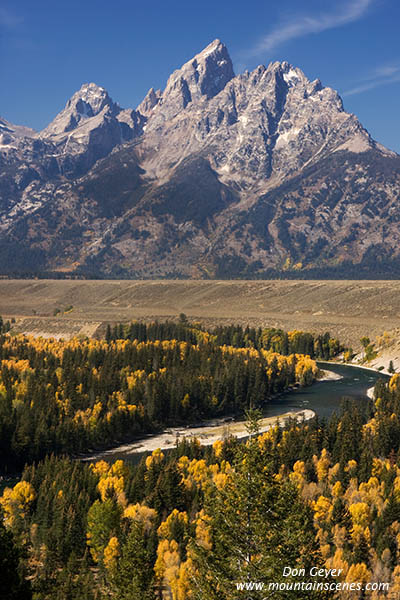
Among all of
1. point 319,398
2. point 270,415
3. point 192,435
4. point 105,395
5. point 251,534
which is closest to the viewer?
point 251,534

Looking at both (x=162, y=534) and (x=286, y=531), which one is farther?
(x=162, y=534)

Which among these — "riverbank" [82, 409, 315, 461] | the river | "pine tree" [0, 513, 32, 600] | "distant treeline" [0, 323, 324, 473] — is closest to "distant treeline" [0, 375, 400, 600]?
"pine tree" [0, 513, 32, 600]

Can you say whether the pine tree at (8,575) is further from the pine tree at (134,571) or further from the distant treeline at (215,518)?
the pine tree at (134,571)

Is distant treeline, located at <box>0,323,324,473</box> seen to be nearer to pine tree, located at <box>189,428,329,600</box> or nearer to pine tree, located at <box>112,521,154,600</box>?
pine tree, located at <box>112,521,154,600</box>

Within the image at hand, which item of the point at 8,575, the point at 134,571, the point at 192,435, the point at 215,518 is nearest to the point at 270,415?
the point at 192,435

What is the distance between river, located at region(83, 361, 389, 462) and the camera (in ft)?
435

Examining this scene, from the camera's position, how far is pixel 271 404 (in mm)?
181250

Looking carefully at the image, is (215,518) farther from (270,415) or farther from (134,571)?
(270,415)

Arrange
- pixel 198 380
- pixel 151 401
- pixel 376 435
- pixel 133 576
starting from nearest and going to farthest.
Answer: pixel 133 576, pixel 376 435, pixel 151 401, pixel 198 380

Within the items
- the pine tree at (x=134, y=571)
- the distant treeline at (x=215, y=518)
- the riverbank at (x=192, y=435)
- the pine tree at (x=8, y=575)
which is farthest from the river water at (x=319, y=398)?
the pine tree at (x=8, y=575)

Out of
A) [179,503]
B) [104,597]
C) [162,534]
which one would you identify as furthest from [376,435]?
[104,597]

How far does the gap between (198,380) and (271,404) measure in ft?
77.5

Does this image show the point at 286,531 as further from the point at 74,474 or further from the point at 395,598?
the point at 74,474

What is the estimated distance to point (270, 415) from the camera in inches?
6476
